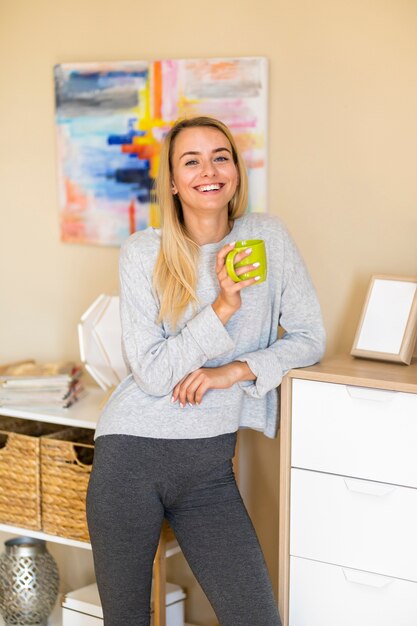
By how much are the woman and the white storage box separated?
23.9 inches

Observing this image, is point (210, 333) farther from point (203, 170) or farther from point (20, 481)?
point (20, 481)

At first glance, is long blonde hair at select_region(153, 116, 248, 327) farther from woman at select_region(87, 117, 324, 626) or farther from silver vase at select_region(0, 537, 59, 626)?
silver vase at select_region(0, 537, 59, 626)

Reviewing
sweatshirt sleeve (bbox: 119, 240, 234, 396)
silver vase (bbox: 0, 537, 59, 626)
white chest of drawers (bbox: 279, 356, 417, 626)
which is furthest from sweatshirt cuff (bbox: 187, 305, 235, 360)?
silver vase (bbox: 0, 537, 59, 626)

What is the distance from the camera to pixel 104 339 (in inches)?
106

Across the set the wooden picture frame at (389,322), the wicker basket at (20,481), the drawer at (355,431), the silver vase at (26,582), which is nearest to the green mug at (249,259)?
the drawer at (355,431)

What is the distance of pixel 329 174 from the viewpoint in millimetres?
2521

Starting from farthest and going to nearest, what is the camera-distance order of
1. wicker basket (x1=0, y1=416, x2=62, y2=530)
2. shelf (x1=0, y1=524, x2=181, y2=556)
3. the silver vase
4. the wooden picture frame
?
the silver vase → wicker basket (x1=0, y1=416, x2=62, y2=530) → shelf (x1=0, y1=524, x2=181, y2=556) → the wooden picture frame

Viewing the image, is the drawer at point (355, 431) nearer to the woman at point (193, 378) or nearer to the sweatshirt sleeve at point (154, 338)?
the woman at point (193, 378)

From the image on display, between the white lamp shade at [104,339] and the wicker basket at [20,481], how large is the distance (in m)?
0.27

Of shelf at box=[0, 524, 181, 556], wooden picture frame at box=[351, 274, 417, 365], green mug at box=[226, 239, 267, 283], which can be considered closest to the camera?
green mug at box=[226, 239, 267, 283]

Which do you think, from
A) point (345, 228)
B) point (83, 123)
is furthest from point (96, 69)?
point (345, 228)

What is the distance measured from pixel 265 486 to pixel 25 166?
4.29 ft

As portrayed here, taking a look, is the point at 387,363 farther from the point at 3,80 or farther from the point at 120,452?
the point at 3,80

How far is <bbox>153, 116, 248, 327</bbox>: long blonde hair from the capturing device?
2092 mm
